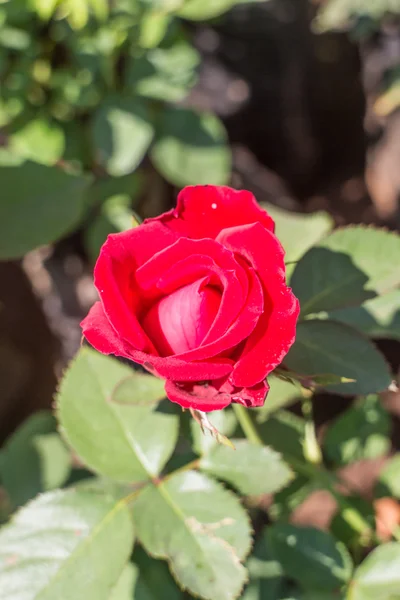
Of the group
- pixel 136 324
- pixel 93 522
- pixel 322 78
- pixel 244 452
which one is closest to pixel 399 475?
pixel 244 452

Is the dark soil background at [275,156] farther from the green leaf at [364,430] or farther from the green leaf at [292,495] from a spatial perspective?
the green leaf at [292,495]

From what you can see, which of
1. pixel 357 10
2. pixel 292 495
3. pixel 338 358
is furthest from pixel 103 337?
pixel 357 10

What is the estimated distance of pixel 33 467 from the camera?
98 cm

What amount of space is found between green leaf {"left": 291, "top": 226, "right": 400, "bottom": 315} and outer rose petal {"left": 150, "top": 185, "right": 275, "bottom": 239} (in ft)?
0.57

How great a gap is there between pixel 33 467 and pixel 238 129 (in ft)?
4.32

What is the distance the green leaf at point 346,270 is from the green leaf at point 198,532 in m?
0.24

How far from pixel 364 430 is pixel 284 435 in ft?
0.77

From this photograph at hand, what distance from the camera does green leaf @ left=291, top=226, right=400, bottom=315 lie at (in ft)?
2.20

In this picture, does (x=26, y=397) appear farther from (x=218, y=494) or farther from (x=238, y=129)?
(x=218, y=494)

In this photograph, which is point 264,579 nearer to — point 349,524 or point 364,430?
point 349,524

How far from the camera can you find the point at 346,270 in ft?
2.26

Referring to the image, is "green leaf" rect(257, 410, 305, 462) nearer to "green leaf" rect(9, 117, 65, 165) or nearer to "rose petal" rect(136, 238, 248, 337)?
"rose petal" rect(136, 238, 248, 337)

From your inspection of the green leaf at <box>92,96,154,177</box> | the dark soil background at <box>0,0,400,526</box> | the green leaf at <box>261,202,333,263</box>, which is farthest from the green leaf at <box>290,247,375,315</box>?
the dark soil background at <box>0,0,400,526</box>

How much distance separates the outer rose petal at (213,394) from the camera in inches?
18.6
